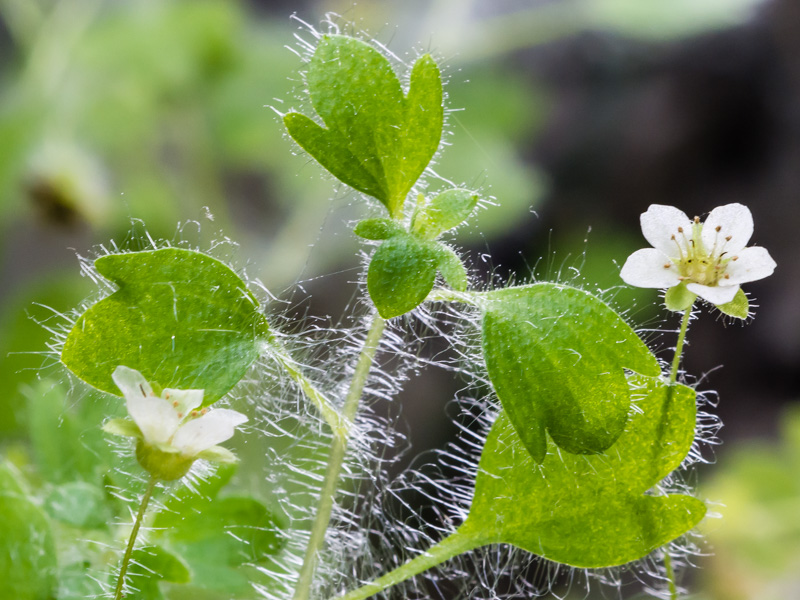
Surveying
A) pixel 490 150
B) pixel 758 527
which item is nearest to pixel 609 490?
Answer: pixel 758 527

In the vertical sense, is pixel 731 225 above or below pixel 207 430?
above

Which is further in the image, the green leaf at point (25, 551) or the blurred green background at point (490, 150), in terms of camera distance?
the blurred green background at point (490, 150)

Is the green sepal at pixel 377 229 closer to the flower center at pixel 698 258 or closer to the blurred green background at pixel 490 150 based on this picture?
the flower center at pixel 698 258

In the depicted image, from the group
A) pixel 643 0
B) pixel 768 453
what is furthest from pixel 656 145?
pixel 768 453

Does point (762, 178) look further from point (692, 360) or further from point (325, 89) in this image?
point (325, 89)

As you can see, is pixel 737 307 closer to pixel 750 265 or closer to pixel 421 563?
pixel 750 265

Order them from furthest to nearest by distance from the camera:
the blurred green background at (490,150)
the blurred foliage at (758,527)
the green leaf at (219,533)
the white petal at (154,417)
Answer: the blurred green background at (490,150) < the blurred foliage at (758,527) < the green leaf at (219,533) < the white petal at (154,417)

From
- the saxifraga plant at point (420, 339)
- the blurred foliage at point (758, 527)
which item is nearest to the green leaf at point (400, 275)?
the saxifraga plant at point (420, 339)
